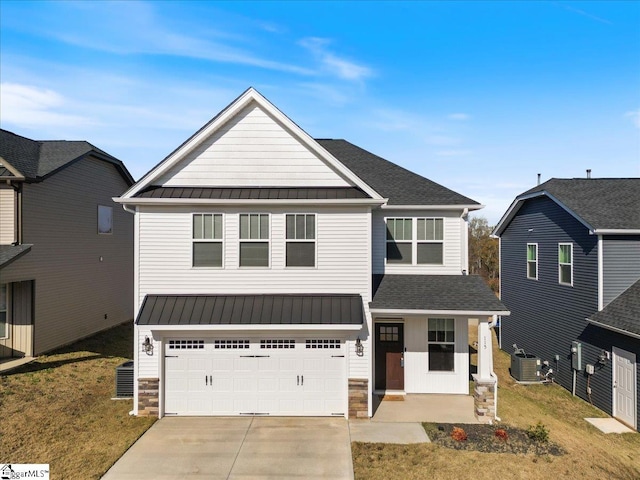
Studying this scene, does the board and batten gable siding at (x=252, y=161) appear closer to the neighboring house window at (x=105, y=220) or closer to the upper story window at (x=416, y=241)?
the upper story window at (x=416, y=241)

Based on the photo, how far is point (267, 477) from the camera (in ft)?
26.6

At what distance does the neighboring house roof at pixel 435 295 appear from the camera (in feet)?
36.4

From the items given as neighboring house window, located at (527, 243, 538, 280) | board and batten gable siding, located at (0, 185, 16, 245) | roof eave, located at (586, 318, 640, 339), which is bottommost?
roof eave, located at (586, 318, 640, 339)

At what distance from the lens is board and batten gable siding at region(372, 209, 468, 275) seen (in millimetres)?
12969

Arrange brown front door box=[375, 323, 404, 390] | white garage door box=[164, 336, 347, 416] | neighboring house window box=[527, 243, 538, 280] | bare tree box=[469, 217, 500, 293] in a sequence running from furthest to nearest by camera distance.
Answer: bare tree box=[469, 217, 500, 293] → neighboring house window box=[527, 243, 538, 280] → brown front door box=[375, 323, 404, 390] → white garage door box=[164, 336, 347, 416]

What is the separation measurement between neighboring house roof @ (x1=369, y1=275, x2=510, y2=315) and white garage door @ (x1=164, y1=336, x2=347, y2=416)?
1979 mm

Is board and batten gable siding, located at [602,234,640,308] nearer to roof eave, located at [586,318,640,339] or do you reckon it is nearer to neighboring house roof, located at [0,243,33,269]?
roof eave, located at [586,318,640,339]

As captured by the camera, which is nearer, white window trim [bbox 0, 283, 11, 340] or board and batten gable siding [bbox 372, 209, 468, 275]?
board and batten gable siding [bbox 372, 209, 468, 275]

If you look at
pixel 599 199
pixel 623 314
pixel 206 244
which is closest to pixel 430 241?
pixel 623 314

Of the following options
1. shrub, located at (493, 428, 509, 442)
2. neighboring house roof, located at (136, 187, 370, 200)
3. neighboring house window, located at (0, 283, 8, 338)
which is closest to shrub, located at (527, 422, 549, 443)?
shrub, located at (493, 428, 509, 442)

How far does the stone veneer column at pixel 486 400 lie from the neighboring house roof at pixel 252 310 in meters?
3.86

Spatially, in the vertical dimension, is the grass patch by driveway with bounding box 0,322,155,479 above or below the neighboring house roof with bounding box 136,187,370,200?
below

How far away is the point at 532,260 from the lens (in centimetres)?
1716

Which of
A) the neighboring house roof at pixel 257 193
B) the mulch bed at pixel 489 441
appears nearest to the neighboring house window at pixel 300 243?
the neighboring house roof at pixel 257 193
